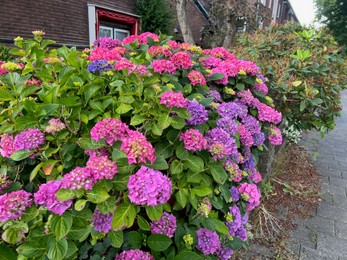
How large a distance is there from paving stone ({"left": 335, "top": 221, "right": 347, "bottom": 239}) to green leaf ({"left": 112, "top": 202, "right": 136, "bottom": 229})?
2560mm

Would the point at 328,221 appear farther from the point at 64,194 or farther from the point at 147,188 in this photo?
the point at 64,194

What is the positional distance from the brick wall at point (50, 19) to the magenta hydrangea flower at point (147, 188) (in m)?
6.71

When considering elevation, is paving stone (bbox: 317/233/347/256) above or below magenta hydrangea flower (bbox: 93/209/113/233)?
below

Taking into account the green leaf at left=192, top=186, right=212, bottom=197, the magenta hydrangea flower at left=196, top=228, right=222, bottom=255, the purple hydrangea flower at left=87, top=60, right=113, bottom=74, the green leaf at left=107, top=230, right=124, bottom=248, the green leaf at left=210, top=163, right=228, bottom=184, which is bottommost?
the magenta hydrangea flower at left=196, top=228, right=222, bottom=255

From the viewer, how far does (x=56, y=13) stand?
7.66m

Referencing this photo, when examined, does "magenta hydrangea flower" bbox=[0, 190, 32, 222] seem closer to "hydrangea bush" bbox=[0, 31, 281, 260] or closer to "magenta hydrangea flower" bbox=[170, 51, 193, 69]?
"hydrangea bush" bbox=[0, 31, 281, 260]

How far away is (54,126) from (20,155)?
0.17 meters

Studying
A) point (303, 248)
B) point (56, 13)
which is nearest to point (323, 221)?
point (303, 248)

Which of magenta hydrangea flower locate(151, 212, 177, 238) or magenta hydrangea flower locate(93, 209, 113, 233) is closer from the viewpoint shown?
magenta hydrangea flower locate(93, 209, 113, 233)

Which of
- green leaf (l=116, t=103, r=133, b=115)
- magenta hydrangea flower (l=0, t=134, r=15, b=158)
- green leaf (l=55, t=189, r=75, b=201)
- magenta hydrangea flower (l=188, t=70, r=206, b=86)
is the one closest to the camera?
green leaf (l=55, t=189, r=75, b=201)

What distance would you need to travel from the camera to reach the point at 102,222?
1021 mm

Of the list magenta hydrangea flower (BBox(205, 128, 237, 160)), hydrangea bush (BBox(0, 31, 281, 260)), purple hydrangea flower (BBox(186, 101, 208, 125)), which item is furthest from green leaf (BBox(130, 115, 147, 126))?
magenta hydrangea flower (BBox(205, 128, 237, 160))

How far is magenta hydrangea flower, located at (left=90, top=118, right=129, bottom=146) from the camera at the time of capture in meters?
1.06

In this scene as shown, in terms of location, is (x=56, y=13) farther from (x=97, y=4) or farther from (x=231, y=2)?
(x=231, y=2)
